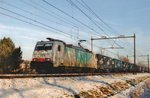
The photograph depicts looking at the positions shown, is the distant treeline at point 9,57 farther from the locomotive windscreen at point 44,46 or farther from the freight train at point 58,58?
the freight train at point 58,58

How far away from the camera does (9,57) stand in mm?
37875

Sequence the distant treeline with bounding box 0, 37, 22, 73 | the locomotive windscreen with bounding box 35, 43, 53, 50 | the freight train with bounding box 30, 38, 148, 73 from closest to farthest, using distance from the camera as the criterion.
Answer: the freight train with bounding box 30, 38, 148, 73, the locomotive windscreen with bounding box 35, 43, 53, 50, the distant treeline with bounding box 0, 37, 22, 73

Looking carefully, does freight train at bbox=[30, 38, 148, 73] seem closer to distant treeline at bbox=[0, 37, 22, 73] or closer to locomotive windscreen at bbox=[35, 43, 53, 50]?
locomotive windscreen at bbox=[35, 43, 53, 50]

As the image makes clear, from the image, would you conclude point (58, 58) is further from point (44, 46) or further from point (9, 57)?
point (9, 57)

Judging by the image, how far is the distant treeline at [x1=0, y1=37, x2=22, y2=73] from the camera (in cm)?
3667

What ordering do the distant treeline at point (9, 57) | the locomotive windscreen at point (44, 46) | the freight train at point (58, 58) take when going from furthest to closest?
the distant treeline at point (9, 57)
the locomotive windscreen at point (44, 46)
the freight train at point (58, 58)

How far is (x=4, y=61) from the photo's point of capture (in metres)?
37.6

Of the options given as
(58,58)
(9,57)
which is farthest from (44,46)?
(9,57)

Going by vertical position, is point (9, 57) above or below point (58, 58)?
above

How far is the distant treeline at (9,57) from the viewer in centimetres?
3667

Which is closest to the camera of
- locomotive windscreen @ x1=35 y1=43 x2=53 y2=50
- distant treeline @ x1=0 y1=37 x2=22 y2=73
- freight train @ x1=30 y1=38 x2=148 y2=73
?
freight train @ x1=30 y1=38 x2=148 y2=73

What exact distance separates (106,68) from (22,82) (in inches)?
1486

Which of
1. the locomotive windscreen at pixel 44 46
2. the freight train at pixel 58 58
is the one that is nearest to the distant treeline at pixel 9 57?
the locomotive windscreen at pixel 44 46

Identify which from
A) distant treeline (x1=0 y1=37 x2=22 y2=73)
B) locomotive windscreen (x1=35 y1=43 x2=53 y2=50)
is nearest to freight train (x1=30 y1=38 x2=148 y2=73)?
locomotive windscreen (x1=35 y1=43 x2=53 y2=50)
